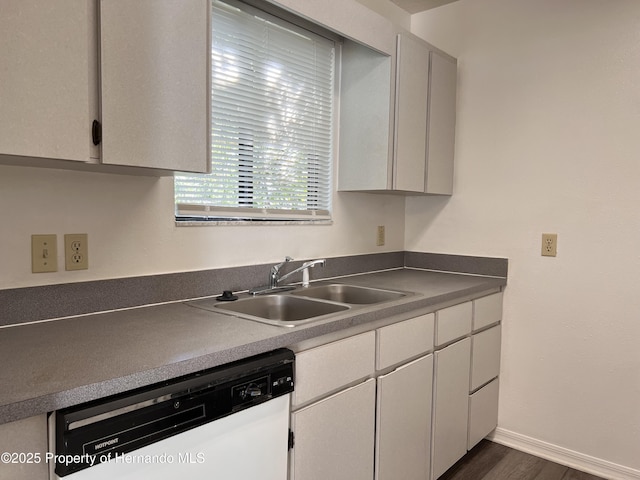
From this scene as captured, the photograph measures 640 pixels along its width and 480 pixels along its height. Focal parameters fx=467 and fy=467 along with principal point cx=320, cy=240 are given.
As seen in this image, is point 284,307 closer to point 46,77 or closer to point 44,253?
point 44,253

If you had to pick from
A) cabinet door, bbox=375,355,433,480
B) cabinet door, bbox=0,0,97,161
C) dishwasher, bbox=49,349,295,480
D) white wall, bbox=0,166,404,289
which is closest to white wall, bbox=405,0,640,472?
cabinet door, bbox=375,355,433,480

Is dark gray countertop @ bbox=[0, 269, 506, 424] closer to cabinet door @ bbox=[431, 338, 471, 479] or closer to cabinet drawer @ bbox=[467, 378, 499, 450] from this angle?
cabinet door @ bbox=[431, 338, 471, 479]

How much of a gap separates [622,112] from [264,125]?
176 centimetres

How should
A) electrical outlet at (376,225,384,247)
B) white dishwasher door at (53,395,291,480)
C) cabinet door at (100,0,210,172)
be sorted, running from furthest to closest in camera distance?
1. electrical outlet at (376,225,384,247)
2. cabinet door at (100,0,210,172)
3. white dishwasher door at (53,395,291,480)

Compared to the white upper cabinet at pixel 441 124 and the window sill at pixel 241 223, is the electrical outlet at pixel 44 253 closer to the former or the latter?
the window sill at pixel 241 223

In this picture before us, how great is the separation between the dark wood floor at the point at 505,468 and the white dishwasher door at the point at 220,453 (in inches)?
54.3

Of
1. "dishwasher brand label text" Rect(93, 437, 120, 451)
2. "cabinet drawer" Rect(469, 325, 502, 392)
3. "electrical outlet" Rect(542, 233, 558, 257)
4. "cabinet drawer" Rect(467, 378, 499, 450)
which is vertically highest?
"electrical outlet" Rect(542, 233, 558, 257)

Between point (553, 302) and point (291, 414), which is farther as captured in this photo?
point (553, 302)

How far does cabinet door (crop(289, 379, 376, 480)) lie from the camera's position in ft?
4.83

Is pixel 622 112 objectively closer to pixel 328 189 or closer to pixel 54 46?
pixel 328 189

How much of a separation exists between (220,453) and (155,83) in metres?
1.03

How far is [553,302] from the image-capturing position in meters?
2.54

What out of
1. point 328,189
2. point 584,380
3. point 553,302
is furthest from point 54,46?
point 584,380

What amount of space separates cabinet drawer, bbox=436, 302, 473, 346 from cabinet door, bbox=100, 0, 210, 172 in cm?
130
